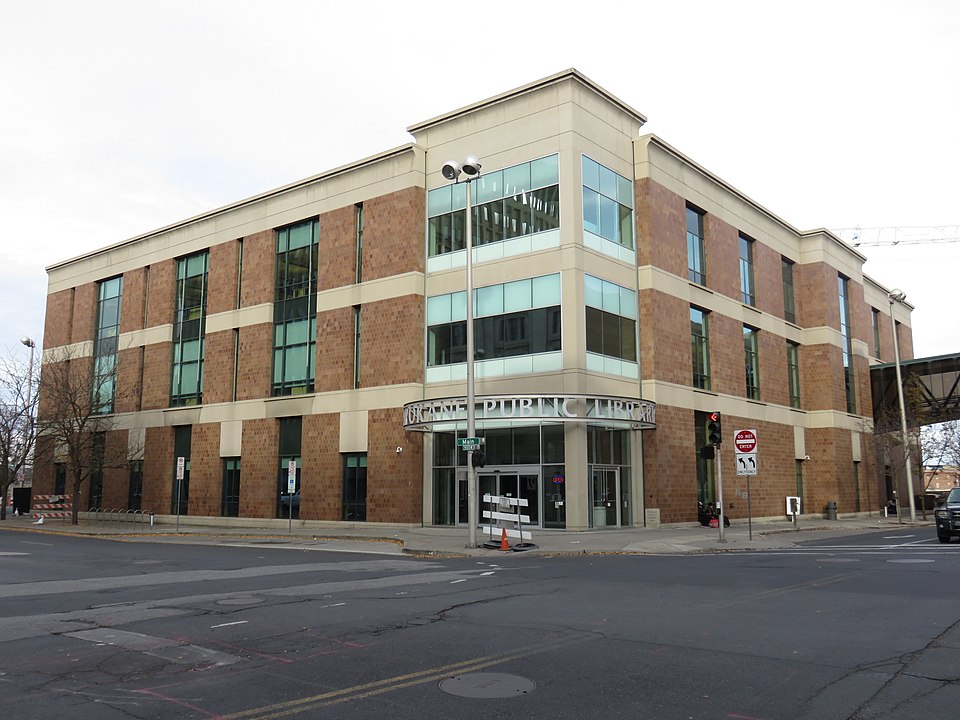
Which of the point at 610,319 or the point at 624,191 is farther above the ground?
→ the point at 624,191

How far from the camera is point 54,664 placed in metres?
7.98

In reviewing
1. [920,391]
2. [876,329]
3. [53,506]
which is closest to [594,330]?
[920,391]

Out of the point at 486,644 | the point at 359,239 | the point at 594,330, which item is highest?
the point at 359,239

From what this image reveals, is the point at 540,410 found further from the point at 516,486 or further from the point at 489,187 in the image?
the point at 489,187

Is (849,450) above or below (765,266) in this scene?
below

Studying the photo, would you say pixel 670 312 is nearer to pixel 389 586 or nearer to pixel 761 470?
pixel 761 470

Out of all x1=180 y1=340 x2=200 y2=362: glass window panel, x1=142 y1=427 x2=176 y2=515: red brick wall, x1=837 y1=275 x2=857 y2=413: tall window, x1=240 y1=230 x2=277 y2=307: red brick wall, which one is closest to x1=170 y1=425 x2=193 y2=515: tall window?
x1=142 y1=427 x2=176 y2=515: red brick wall

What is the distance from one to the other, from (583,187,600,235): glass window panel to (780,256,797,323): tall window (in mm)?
18179

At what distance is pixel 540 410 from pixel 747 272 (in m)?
19.2

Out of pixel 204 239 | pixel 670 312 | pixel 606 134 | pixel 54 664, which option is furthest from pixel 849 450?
pixel 54 664

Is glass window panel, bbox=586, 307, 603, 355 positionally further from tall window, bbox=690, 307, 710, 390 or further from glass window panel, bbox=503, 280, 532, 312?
tall window, bbox=690, 307, 710, 390

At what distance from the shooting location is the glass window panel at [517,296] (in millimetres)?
31328

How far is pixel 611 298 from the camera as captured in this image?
32.0 metres

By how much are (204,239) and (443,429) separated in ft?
65.5
